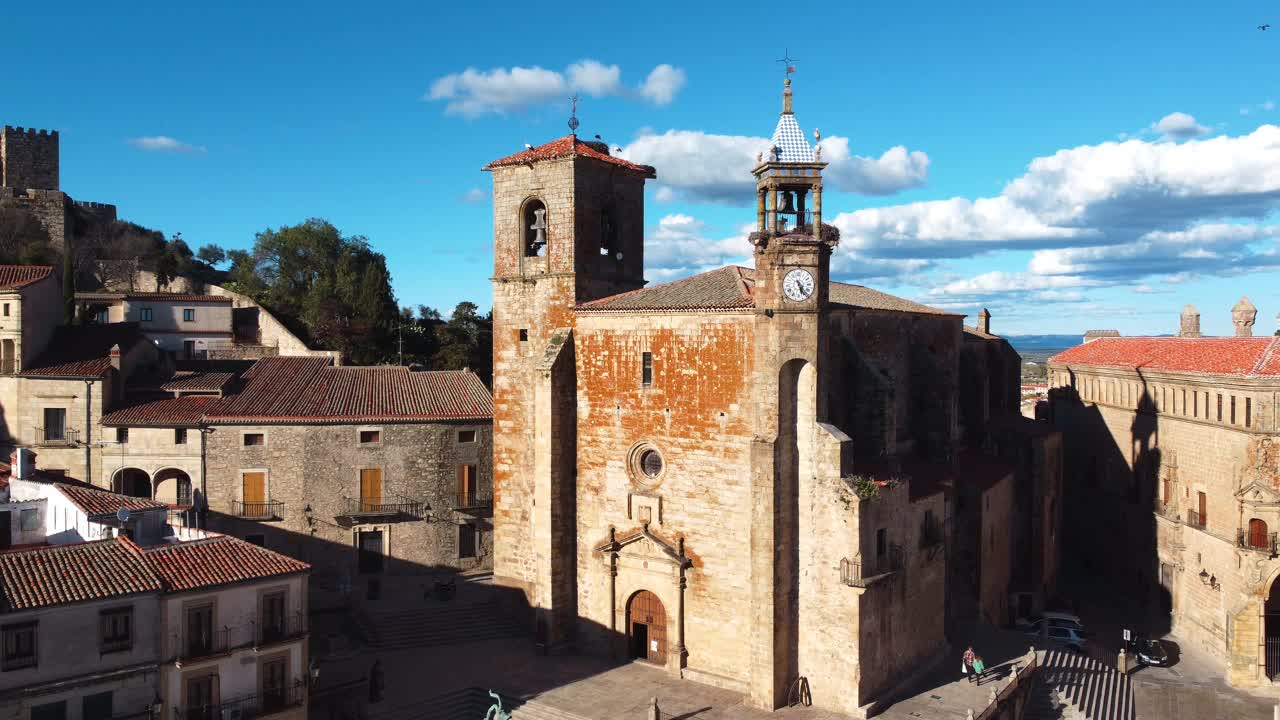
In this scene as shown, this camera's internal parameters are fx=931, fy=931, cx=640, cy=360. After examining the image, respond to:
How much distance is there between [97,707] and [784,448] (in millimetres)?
17028

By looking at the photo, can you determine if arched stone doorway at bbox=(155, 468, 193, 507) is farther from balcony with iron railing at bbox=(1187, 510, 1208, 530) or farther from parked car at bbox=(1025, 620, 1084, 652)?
balcony with iron railing at bbox=(1187, 510, 1208, 530)

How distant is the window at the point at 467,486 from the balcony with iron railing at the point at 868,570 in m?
16.2

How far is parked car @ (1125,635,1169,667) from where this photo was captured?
32.2m

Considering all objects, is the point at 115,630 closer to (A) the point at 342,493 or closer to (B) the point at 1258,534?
(A) the point at 342,493

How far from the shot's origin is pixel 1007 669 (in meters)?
27.6

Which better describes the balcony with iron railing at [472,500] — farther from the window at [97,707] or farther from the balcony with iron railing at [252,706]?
the window at [97,707]

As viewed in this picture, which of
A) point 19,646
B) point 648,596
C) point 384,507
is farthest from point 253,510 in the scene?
point 648,596

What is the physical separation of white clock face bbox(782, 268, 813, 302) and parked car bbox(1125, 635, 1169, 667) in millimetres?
17892

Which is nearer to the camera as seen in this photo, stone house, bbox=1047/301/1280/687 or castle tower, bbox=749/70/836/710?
castle tower, bbox=749/70/836/710

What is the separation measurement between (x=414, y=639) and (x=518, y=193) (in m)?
15.2

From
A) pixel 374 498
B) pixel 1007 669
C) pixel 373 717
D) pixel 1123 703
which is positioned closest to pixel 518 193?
pixel 374 498

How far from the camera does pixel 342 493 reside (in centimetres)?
3409

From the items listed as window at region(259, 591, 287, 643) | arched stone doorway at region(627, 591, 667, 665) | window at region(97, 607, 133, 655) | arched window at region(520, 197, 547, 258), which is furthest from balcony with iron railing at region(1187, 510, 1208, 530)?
window at region(97, 607, 133, 655)

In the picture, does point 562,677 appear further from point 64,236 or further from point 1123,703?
point 64,236
